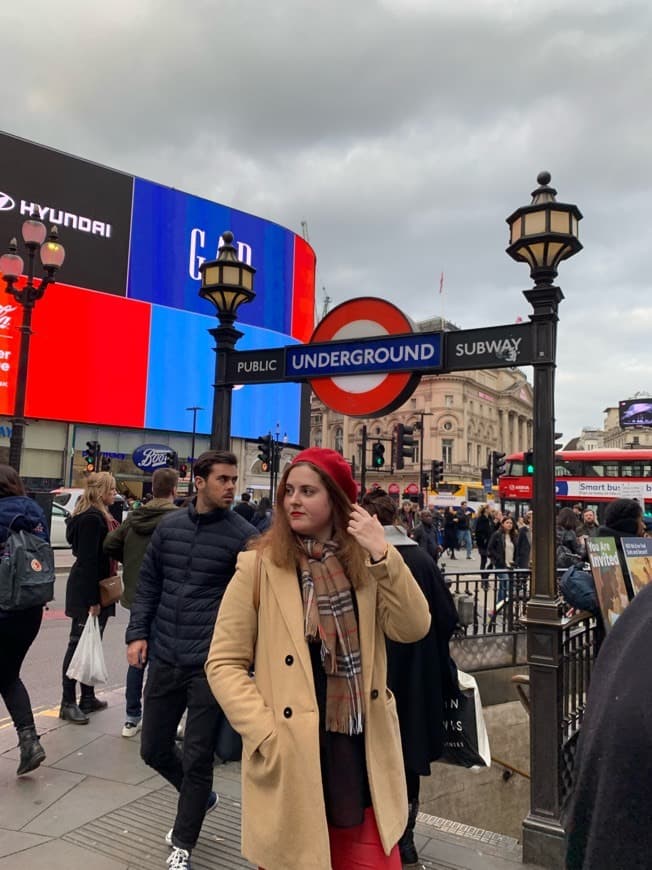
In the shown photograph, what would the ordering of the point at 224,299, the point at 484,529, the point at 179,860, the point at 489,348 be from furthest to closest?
1. the point at 484,529
2. the point at 224,299
3. the point at 489,348
4. the point at 179,860

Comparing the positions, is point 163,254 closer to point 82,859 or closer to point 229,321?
point 229,321

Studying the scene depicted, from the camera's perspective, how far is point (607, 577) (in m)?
4.03

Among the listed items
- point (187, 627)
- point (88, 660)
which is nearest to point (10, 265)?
point (88, 660)

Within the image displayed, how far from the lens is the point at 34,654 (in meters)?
7.71

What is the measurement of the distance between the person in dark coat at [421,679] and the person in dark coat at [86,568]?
2.74 metres

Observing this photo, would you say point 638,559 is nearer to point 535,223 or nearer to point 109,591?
point 535,223

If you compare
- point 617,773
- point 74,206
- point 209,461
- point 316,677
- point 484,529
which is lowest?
point 484,529

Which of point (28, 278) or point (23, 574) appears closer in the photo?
point (23, 574)

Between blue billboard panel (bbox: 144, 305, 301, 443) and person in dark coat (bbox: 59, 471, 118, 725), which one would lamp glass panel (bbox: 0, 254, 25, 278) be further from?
blue billboard panel (bbox: 144, 305, 301, 443)

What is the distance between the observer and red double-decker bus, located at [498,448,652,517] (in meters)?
26.8

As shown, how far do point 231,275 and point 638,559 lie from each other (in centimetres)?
362

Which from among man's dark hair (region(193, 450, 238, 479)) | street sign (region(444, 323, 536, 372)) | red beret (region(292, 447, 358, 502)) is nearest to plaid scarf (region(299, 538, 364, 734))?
red beret (region(292, 447, 358, 502))

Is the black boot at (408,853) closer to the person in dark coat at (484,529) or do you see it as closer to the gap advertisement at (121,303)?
the person in dark coat at (484,529)

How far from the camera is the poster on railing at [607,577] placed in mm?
3934
